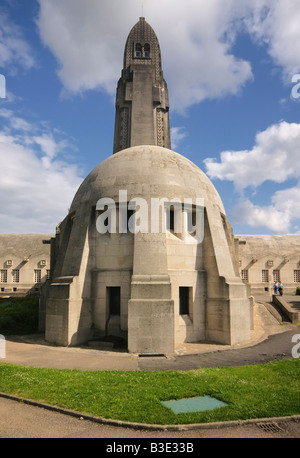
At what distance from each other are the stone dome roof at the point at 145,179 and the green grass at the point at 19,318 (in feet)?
27.6

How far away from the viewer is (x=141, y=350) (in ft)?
45.4

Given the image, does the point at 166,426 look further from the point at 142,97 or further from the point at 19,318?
the point at 142,97

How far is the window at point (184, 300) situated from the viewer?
16.9 metres

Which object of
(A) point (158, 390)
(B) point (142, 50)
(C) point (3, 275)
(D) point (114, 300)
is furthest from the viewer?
(C) point (3, 275)

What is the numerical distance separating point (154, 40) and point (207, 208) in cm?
3215

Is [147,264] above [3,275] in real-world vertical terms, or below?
Answer: above

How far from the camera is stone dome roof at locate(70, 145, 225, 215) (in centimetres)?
1691

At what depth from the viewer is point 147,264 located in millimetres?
15266

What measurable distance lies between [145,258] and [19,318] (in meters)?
11.6

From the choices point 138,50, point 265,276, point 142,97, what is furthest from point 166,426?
point 265,276

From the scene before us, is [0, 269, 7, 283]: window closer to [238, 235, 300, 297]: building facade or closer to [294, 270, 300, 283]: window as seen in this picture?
[238, 235, 300, 297]: building facade

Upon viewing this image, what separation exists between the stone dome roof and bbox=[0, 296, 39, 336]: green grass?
8421mm

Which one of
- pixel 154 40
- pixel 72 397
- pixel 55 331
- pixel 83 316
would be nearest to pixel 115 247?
pixel 83 316

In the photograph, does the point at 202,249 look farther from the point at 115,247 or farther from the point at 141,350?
the point at 141,350
